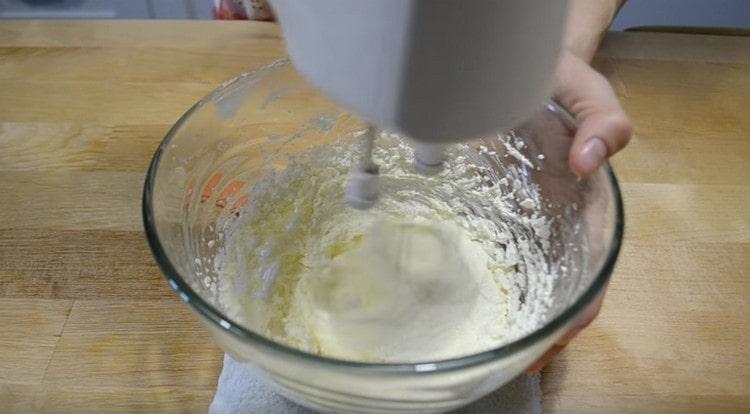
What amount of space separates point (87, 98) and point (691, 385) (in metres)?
0.77

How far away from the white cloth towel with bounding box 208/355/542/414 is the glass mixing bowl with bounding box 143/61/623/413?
0.04m

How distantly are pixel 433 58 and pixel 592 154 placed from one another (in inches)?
11.4

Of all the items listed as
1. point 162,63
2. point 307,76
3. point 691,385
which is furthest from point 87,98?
point 691,385

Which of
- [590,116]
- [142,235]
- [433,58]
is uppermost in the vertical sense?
[433,58]

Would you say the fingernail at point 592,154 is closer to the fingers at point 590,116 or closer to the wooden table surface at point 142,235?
the fingers at point 590,116

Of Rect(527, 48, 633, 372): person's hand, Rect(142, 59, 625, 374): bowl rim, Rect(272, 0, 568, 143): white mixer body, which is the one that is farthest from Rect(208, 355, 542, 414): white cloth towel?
Rect(272, 0, 568, 143): white mixer body

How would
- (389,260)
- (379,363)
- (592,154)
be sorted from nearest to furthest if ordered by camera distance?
(379,363) < (592,154) < (389,260)

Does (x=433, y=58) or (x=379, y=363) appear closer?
(x=433, y=58)

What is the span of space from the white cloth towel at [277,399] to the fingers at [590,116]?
0.19 meters

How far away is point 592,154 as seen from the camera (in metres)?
0.61

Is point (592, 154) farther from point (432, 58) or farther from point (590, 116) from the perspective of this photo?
point (432, 58)

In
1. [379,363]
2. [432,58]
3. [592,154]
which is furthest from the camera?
[592,154]

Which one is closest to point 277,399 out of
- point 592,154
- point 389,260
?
point 389,260

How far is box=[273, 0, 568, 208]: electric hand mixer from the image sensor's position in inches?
13.9
